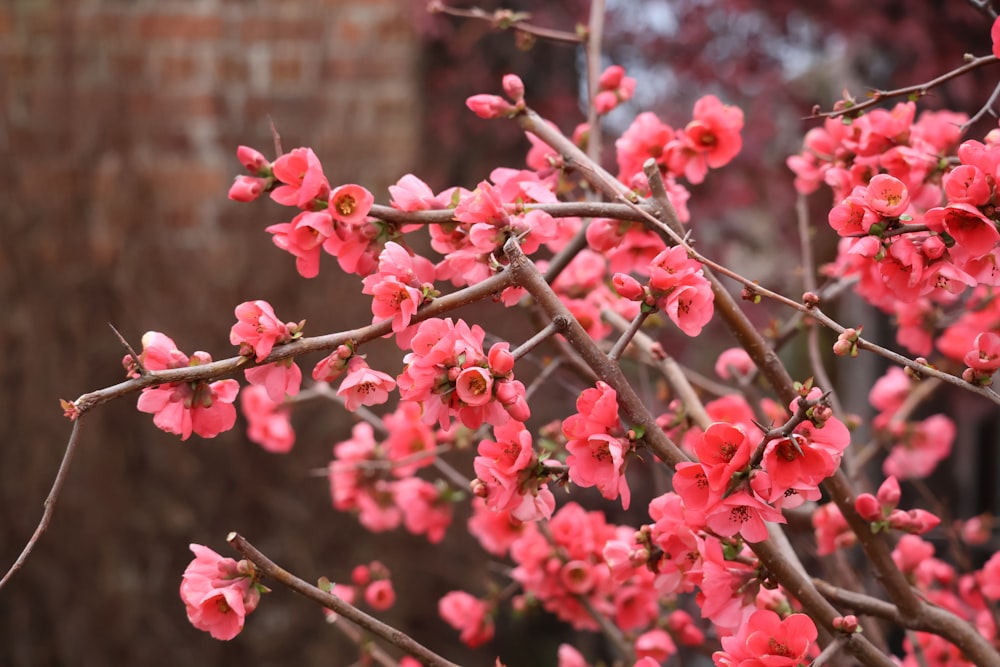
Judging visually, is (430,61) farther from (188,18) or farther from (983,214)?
(983,214)

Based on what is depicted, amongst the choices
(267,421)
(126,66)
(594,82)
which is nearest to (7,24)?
(126,66)

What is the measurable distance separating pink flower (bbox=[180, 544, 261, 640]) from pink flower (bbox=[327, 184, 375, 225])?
26 cm

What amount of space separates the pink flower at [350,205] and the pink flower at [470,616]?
2.07ft

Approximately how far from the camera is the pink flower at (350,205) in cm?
66

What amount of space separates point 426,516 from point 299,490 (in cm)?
106

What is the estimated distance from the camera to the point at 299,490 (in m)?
2.09

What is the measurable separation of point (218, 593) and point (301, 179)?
31cm

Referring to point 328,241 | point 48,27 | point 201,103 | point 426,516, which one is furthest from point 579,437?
point 48,27

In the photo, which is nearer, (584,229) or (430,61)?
(584,229)

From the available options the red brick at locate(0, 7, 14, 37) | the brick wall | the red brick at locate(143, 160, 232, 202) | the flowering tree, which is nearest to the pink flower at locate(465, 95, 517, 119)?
the flowering tree

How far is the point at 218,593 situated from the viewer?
625mm

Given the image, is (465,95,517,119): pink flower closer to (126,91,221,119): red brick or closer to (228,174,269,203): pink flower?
(228,174,269,203): pink flower

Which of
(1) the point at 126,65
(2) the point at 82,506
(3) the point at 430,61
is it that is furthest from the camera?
(3) the point at 430,61

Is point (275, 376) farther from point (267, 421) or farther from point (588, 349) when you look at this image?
point (267, 421)
